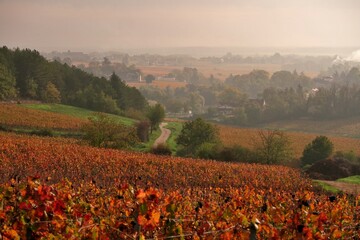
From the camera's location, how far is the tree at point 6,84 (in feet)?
257

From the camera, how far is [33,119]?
6378 centimetres

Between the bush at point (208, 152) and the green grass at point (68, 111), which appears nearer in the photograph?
the bush at point (208, 152)

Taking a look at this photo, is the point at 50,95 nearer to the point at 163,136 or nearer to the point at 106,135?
the point at 163,136

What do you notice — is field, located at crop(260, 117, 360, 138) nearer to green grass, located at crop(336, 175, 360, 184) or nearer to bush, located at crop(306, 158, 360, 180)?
bush, located at crop(306, 158, 360, 180)

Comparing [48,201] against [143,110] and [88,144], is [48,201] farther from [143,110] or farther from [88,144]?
[143,110]

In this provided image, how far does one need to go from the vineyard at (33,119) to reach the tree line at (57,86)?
508 inches

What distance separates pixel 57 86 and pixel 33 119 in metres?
36.3

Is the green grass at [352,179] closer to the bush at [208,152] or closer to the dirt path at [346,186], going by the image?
the dirt path at [346,186]

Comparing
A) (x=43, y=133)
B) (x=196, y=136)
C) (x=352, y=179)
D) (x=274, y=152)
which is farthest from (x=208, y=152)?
(x=43, y=133)

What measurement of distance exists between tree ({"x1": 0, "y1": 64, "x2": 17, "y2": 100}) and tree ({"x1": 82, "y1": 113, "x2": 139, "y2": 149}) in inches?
1351

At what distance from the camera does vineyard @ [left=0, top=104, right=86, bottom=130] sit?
59.8 m

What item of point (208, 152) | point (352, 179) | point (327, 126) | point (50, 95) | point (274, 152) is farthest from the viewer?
point (327, 126)

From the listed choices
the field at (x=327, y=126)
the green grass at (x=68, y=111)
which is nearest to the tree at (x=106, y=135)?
the green grass at (x=68, y=111)

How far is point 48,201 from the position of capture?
28.1 ft
